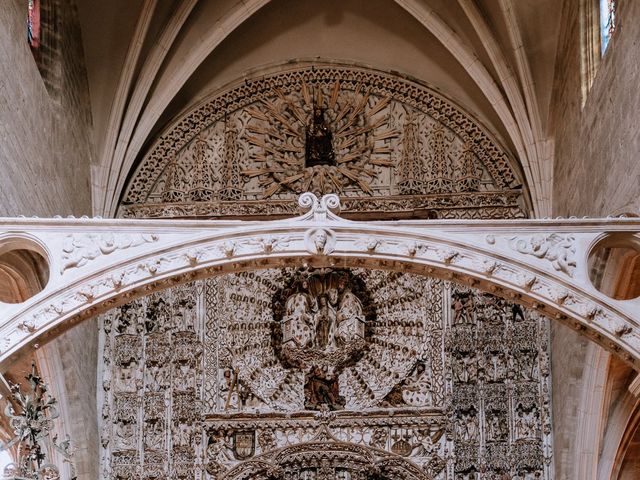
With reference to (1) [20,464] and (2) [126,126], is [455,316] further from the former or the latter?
(1) [20,464]

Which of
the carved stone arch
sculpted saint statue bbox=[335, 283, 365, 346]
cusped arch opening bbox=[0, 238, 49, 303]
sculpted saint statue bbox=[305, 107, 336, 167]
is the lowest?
the carved stone arch

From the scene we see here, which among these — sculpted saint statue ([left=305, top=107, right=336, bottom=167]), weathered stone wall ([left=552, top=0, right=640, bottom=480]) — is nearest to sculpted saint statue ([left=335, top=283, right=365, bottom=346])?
sculpted saint statue ([left=305, top=107, right=336, bottom=167])

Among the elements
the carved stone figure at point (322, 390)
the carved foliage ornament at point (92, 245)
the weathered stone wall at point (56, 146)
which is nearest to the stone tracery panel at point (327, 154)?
the weathered stone wall at point (56, 146)

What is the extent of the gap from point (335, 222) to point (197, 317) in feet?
18.9

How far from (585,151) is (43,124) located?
505cm

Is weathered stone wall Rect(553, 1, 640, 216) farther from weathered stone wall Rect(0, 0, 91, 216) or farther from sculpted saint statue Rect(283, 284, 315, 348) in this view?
weathered stone wall Rect(0, 0, 91, 216)

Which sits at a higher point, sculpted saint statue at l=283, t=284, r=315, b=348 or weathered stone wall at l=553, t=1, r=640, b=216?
weathered stone wall at l=553, t=1, r=640, b=216

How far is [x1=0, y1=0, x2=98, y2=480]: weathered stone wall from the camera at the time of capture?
13031 millimetres

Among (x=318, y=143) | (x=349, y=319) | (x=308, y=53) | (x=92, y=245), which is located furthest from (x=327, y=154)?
(x=92, y=245)

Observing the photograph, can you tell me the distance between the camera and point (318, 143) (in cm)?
1723

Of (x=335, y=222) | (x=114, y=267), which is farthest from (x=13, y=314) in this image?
(x=335, y=222)

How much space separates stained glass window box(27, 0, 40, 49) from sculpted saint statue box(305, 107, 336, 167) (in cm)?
371

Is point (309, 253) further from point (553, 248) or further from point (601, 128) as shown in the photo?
point (601, 128)

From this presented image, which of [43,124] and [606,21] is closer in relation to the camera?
[606,21]
